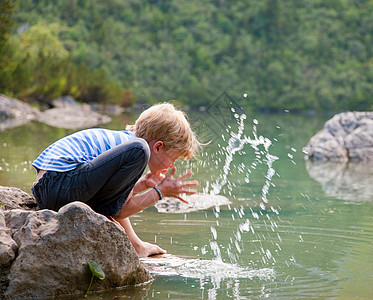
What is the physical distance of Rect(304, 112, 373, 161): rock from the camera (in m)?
12.2

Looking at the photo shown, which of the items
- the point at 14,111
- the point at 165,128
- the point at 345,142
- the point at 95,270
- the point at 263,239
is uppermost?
the point at 165,128

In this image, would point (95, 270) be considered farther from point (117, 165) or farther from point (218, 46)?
point (218, 46)

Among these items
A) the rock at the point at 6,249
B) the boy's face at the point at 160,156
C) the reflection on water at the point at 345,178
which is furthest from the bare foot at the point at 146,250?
the reflection on water at the point at 345,178

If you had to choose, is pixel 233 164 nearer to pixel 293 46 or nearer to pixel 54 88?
pixel 54 88

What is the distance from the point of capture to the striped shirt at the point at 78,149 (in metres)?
3.05

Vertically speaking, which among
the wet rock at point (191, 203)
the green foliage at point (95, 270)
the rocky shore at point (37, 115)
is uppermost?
the green foliage at point (95, 270)

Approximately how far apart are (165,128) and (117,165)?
0.36m

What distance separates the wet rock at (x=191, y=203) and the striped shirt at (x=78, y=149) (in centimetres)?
222

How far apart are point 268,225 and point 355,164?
690cm

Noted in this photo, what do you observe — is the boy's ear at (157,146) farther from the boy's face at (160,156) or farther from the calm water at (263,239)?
the calm water at (263,239)

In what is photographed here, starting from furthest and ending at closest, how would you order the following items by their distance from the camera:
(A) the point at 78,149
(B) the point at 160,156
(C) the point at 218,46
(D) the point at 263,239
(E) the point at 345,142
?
(C) the point at 218,46, (E) the point at 345,142, (D) the point at 263,239, (B) the point at 160,156, (A) the point at 78,149

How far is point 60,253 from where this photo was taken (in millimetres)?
2744

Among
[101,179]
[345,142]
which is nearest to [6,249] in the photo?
[101,179]

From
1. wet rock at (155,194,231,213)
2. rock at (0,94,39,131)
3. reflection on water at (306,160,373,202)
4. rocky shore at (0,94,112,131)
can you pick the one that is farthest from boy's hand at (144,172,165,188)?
rocky shore at (0,94,112,131)
